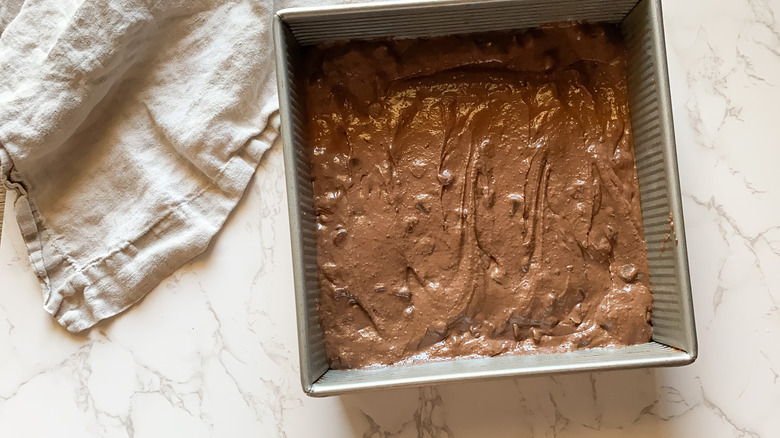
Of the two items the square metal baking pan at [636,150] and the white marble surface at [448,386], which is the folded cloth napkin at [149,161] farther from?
the square metal baking pan at [636,150]

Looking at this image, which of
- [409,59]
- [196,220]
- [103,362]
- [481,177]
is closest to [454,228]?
[481,177]

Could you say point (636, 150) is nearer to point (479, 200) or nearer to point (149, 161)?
point (479, 200)

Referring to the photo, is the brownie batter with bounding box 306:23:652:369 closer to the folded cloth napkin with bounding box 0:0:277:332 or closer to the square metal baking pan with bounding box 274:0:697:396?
the square metal baking pan with bounding box 274:0:697:396

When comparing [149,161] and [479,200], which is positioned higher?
[149,161]

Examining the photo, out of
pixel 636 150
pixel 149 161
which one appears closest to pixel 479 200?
pixel 636 150

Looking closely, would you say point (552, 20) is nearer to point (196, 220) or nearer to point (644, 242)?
point (644, 242)
